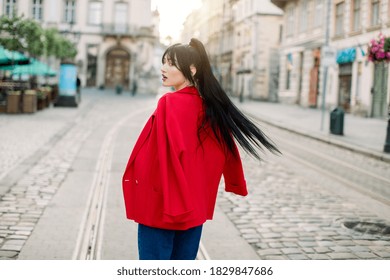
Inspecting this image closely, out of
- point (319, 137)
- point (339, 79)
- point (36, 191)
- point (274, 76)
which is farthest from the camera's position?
point (274, 76)

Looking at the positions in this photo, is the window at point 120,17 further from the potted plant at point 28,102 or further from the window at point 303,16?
the potted plant at point 28,102

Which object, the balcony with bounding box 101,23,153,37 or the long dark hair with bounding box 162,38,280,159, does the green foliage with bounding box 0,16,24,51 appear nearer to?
the long dark hair with bounding box 162,38,280,159

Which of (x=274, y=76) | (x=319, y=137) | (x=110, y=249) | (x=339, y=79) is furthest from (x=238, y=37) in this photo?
(x=110, y=249)

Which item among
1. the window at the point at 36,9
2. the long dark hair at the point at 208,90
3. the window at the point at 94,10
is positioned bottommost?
the long dark hair at the point at 208,90

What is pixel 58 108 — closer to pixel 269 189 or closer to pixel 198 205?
pixel 269 189

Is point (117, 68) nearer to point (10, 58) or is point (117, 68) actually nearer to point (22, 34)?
point (22, 34)

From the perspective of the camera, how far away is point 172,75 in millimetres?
2395

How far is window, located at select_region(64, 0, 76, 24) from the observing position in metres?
22.1

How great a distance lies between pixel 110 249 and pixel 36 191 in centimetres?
252

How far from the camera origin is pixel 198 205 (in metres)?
Answer: 2.33

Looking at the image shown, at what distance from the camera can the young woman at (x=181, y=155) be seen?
87.7 inches

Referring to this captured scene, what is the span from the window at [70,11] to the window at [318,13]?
1283cm

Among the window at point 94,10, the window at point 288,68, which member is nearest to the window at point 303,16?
the window at point 288,68

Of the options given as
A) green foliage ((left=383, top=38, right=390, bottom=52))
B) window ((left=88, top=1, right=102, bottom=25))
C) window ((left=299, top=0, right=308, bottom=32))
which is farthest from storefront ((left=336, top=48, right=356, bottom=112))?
green foliage ((left=383, top=38, right=390, bottom=52))
